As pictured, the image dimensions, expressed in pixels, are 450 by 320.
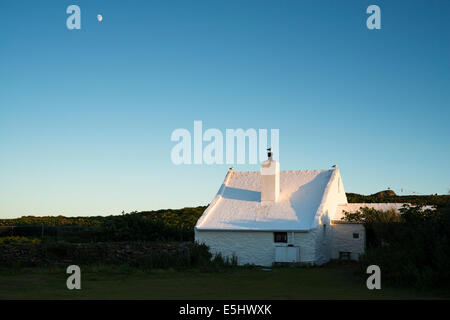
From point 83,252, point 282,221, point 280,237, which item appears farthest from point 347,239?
point 83,252

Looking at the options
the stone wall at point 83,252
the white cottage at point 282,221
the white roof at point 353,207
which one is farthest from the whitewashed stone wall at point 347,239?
the stone wall at point 83,252

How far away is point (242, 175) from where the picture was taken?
106 ft

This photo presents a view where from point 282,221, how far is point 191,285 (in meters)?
10.8

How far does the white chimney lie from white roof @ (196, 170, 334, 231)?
43 cm

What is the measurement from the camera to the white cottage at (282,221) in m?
25.6

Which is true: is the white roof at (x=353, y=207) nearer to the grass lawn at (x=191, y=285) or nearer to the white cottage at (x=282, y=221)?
the white cottage at (x=282, y=221)

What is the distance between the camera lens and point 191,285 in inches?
651

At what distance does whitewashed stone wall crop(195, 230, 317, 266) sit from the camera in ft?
83.0

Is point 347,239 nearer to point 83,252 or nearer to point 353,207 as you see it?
point 353,207
